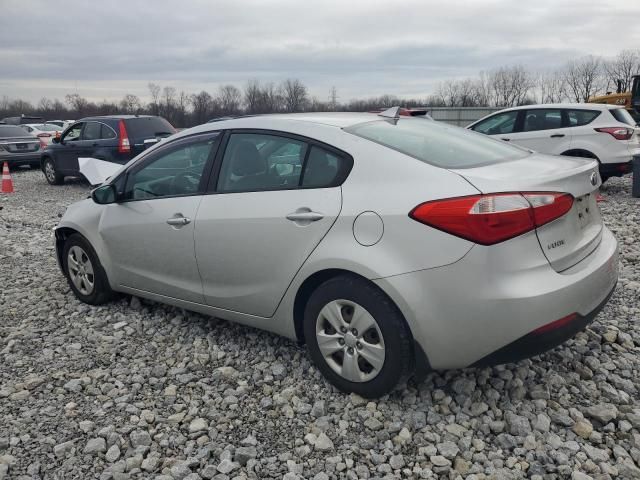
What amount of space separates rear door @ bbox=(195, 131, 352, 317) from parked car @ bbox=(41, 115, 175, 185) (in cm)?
875

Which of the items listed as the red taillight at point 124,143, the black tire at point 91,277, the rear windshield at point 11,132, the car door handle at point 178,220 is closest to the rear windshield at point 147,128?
the red taillight at point 124,143

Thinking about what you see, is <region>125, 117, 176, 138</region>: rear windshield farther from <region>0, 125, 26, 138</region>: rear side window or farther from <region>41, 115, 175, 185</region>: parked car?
<region>0, 125, 26, 138</region>: rear side window

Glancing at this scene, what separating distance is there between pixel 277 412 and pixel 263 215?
1124 mm

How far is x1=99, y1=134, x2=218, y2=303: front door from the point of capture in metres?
3.76

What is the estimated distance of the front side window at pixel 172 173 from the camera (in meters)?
3.80

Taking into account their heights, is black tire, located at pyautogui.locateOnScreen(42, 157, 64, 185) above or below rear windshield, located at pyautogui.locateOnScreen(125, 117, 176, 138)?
below

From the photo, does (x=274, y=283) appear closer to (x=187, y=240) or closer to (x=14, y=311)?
(x=187, y=240)

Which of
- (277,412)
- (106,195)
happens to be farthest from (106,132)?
(277,412)

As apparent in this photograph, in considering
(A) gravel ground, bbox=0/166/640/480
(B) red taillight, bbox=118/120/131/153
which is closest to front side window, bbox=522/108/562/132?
(A) gravel ground, bbox=0/166/640/480

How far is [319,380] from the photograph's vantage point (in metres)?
3.35

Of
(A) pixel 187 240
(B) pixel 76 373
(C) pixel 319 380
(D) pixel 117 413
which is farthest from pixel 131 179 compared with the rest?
(C) pixel 319 380

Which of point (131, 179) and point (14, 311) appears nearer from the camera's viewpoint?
point (131, 179)

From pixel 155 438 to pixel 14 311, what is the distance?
2615mm

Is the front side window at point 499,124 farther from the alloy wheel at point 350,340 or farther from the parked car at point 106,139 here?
the alloy wheel at point 350,340
